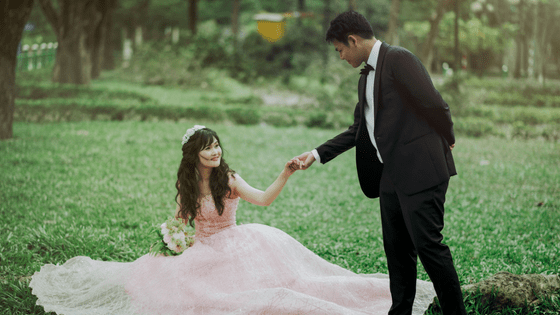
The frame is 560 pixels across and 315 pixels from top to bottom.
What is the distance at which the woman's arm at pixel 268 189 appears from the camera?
12.0 feet

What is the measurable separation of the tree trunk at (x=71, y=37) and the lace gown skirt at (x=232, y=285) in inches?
630

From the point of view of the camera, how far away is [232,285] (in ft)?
11.2

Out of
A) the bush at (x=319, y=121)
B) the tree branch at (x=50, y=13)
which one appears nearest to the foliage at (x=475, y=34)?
the bush at (x=319, y=121)

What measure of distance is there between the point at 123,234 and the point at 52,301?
1827mm

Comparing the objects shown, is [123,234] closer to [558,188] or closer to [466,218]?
[466,218]

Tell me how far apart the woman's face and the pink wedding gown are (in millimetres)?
289

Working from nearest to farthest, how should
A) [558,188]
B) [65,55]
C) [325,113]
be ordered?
[558,188] < [325,113] < [65,55]

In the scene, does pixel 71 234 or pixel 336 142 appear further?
pixel 71 234

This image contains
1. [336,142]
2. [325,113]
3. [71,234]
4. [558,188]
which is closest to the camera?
[336,142]

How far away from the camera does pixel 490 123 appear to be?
14023 millimetres

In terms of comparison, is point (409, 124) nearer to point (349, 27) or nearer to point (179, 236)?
point (349, 27)

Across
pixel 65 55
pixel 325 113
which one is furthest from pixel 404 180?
pixel 65 55

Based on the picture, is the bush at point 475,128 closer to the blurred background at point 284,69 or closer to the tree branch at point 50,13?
the blurred background at point 284,69

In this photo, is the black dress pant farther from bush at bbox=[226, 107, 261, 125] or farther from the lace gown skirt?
bush at bbox=[226, 107, 261, 125]
